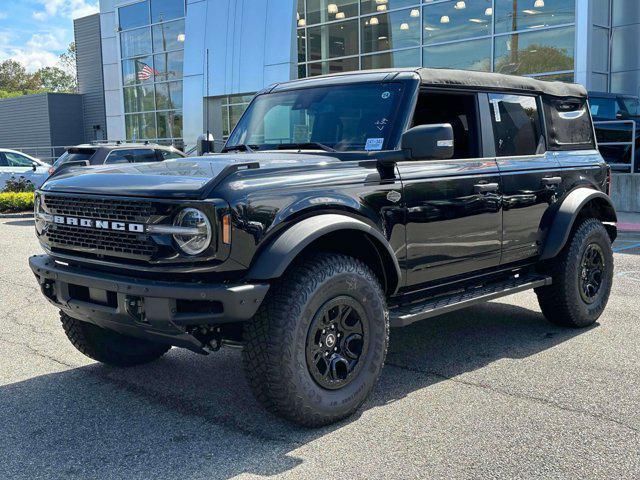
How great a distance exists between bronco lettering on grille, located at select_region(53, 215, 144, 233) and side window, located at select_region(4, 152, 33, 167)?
17289mm

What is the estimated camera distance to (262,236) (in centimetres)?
358

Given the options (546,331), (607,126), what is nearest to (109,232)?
(546,331)

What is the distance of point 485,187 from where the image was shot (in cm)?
482

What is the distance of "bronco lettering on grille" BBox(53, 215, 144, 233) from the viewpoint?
141 inches

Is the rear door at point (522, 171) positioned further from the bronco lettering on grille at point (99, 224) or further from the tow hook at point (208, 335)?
the bronco lettering on grille at point (99, 224)

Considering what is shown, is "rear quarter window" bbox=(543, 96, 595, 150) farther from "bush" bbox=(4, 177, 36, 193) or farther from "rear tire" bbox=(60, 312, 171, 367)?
"bush" bbox=(4, 177, 36, 193)

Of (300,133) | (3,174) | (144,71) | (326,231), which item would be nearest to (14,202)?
(3,174)

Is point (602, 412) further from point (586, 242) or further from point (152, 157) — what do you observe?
point (152, 157)

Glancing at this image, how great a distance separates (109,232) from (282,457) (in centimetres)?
147

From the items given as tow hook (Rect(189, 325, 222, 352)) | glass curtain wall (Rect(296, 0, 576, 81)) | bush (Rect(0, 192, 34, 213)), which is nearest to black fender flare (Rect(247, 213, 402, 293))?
tow hook (Rect(189, 325, 222, 352))

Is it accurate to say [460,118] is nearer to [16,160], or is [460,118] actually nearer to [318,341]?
[318,341]

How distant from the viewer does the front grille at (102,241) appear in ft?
11.7

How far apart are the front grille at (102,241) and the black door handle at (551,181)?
3.19 metres

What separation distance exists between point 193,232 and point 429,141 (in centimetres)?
149
